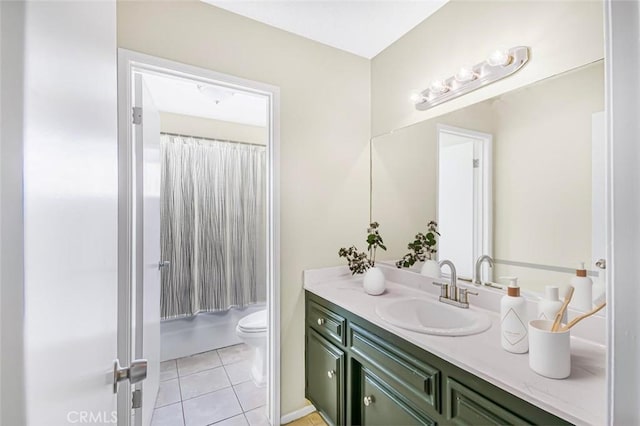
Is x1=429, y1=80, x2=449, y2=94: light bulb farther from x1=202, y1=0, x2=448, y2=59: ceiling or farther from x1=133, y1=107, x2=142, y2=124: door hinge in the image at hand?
x1=133, y1=107, x2=142, y2=124: door hinge

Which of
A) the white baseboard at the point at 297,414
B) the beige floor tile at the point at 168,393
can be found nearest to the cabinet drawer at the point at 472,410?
the white baseboard at the point at 297,414

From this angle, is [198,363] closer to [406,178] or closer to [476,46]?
[406,178]

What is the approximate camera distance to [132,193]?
4.63 feet

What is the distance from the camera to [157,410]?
1.90 m

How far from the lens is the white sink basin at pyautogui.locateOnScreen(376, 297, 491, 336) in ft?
4.06

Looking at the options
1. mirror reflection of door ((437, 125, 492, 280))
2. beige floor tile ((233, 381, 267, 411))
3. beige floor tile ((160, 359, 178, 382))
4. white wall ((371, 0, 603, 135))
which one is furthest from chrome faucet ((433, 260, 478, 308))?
beige floor tile ((160, 359, 178, 382))

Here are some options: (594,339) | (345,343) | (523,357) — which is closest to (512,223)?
(594,339)

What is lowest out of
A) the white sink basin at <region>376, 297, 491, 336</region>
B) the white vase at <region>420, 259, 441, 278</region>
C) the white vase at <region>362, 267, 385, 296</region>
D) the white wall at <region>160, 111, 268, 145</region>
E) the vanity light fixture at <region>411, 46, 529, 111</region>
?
the white sink basin at <region>376, 297, 491, 336</region>

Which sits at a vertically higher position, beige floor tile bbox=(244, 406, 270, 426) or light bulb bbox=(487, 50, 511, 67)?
light bulb bbox=(487, 50, 511, 67)

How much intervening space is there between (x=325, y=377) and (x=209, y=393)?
3.32 feet

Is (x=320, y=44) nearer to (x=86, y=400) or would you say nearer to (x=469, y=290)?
(x=469, y=290)

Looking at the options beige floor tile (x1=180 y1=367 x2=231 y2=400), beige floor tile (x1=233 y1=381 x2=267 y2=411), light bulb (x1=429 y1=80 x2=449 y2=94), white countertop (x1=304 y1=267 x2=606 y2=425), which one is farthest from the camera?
beige floor tile (x1=180 y1=367 x2=231 y2=400)

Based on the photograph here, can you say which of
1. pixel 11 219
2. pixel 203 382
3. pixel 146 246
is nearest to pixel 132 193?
pixel 146 246

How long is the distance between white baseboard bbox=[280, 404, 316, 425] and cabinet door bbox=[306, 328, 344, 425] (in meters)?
0.10
